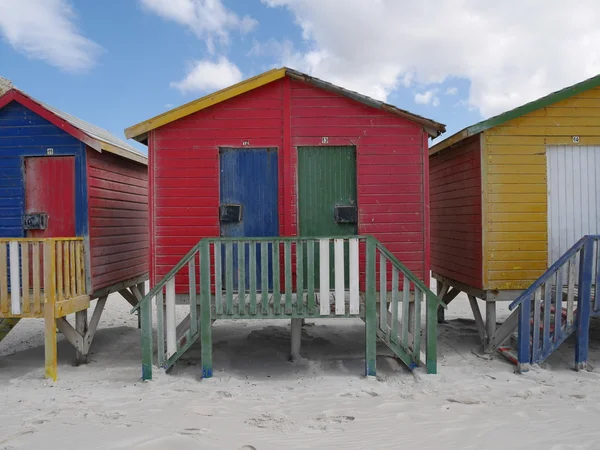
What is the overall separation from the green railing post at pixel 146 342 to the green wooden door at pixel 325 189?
8.48ft

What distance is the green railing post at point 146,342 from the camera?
584 cm

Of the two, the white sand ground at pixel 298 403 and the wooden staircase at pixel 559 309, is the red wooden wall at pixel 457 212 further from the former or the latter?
the white sand ground at pixel 298 403

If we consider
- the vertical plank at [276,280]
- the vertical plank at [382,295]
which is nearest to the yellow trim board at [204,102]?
the vertical plank at [276,280]

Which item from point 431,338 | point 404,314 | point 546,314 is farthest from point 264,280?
point 546,314

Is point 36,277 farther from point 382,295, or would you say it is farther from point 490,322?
point 490,322

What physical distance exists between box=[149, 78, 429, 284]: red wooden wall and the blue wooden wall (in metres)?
1.79

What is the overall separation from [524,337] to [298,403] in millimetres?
3594

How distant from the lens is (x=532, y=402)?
5094 millimetres

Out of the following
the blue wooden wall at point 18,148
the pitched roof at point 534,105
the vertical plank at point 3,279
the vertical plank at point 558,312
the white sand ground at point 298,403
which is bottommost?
the white sand ground at point 298,403

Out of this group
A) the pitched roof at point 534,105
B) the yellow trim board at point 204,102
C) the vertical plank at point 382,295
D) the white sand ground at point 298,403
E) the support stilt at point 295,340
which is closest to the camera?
the white sand ground at point 298,403

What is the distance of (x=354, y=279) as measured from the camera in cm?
599

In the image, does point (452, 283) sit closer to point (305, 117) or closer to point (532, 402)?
point (532, 402)

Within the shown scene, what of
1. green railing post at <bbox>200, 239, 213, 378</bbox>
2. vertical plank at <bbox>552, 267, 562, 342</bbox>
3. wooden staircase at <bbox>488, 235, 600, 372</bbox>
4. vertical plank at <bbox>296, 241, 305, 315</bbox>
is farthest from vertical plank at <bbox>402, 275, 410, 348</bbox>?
green railing post at <bbox>200, 239, 213, 378</bbox>

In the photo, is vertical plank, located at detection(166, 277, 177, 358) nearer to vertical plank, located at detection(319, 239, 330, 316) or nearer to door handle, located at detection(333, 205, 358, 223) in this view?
vertical plank, located at detection(319, 239, 330, 316)
